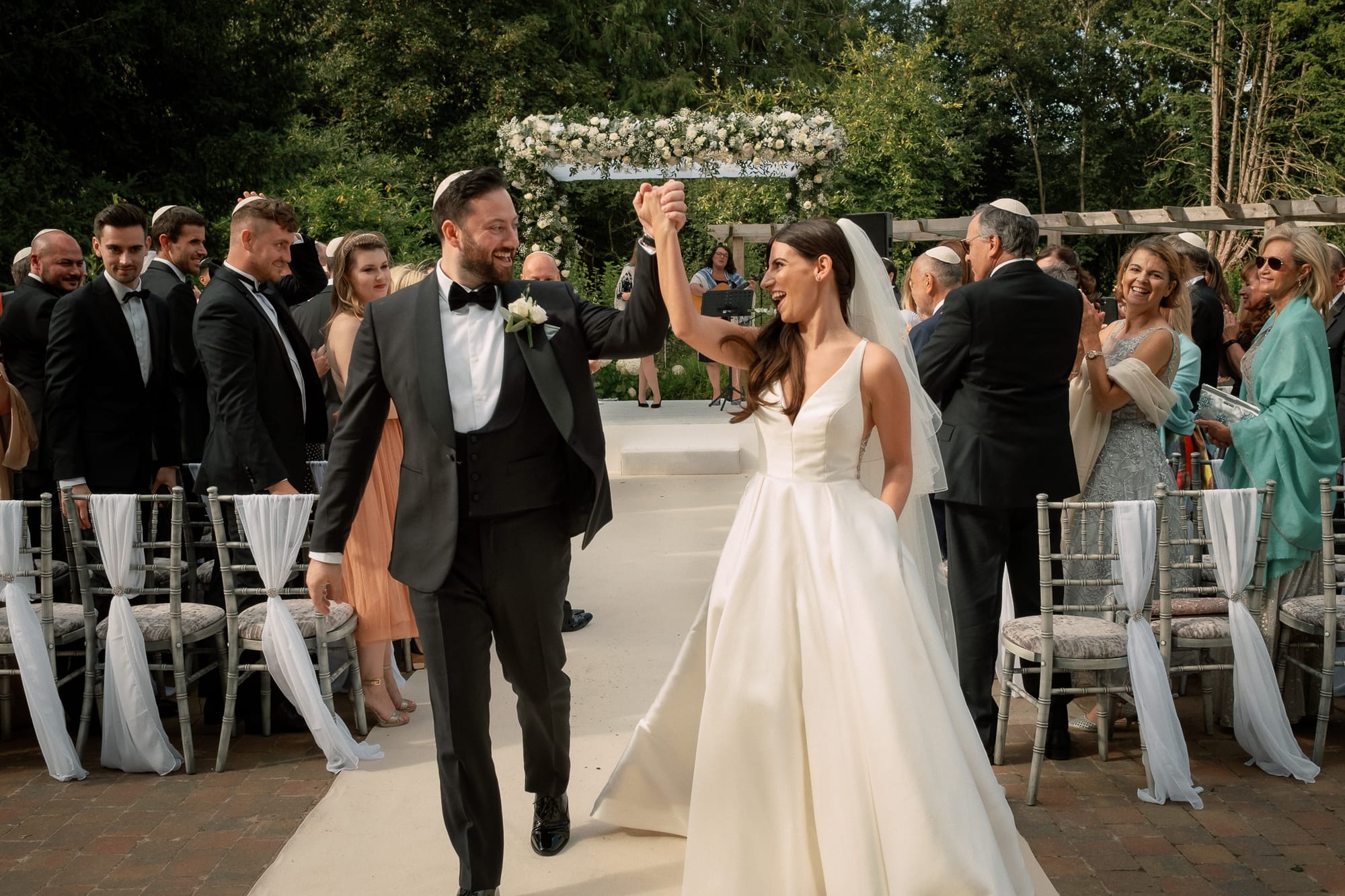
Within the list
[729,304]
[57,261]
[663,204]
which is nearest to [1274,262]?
[663,204]

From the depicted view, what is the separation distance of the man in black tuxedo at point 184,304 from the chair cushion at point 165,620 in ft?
2.78

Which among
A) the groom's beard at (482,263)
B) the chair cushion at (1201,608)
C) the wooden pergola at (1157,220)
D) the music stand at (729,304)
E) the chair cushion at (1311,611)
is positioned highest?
the wooden pergola at (1157,220)

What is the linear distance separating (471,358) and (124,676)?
2.19m

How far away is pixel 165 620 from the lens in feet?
15.4

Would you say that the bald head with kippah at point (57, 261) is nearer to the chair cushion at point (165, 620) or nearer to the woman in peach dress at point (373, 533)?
the woman in peach dress at point (373, 533)

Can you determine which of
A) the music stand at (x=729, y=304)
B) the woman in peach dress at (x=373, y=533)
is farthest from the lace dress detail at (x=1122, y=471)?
the music stand at (x=729, y=304)

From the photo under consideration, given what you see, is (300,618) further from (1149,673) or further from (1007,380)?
(1149,673)

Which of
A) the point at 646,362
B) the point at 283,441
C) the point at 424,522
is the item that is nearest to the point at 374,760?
the point at 283,441

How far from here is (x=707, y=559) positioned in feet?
25.6

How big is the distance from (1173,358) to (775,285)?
2.38 m

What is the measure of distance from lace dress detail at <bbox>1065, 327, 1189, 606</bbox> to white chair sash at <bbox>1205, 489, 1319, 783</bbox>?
2.00ft

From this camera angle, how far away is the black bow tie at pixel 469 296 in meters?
3.37

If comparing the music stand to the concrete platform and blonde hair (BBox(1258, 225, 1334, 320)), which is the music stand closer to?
the concrete platform

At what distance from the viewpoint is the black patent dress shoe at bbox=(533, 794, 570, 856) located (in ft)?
12.5
